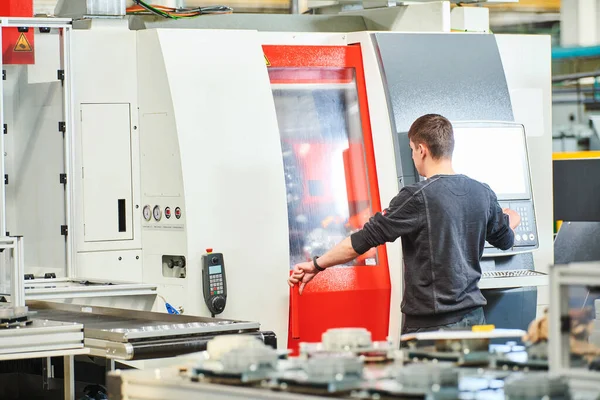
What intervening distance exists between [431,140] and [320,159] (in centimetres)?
127

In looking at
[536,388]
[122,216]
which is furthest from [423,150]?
[536,388]

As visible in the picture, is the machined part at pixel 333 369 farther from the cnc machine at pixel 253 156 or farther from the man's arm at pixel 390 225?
the cnc machine at pixel 253 156

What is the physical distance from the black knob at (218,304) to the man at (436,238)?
90 centimetres

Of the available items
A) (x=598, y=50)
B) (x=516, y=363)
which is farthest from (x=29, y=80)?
(x=598, y=50)

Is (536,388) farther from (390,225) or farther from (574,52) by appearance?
(574,52)

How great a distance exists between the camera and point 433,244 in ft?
13.2

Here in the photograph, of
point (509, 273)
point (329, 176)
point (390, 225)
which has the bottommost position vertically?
point (509, 273)

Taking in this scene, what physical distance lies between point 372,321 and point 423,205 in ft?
4.54

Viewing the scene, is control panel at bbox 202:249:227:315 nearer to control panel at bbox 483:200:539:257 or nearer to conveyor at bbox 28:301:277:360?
conveyor at bbox 28:301:277:360

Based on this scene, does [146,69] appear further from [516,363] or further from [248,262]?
[516,363]

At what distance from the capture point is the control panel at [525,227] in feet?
18.0

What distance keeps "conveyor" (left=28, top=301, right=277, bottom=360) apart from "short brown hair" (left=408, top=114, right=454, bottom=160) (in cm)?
91

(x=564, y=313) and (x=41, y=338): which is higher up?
(x=564, y=313)

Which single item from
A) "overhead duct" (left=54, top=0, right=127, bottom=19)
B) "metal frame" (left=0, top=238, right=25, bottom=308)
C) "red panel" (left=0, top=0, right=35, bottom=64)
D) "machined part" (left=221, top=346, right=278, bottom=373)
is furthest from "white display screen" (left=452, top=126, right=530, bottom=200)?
"machined part" (left=221, top=346, right=278, bottom=373)
